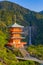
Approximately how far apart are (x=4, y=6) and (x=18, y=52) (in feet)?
203

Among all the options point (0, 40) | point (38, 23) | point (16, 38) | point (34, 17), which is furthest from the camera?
point (34, 17)

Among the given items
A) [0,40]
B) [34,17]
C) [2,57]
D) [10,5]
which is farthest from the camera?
[10,5]

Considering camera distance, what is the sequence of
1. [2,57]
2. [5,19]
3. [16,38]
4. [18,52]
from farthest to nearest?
[5,19] < [16,38] < [18,52] < [2,57]

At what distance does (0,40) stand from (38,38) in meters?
32.8

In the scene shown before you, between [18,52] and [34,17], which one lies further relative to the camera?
[34,17]

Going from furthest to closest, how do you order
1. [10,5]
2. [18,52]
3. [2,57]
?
[10,5] < [18,52] < [2,57]

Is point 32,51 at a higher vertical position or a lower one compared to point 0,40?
lower

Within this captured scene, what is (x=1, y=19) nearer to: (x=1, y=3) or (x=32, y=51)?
(x=32, y=51)

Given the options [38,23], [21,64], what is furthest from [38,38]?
[21,64]

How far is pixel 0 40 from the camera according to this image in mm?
26781

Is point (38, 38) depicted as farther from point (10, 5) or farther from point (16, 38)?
point (10, 5)

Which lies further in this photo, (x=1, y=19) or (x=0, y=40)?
(x=1, y=19)

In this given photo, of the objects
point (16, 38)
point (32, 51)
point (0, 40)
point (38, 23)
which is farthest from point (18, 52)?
point (38, 23)

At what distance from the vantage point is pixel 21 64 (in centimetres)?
1967
